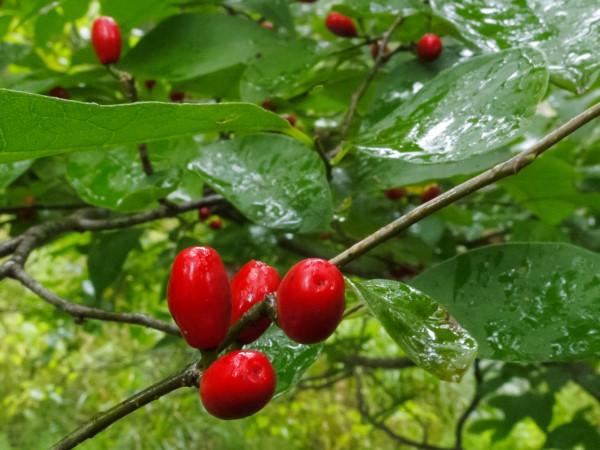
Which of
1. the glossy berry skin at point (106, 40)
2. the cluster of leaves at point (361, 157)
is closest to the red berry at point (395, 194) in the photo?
the cluster of leaves at point (361, 157)

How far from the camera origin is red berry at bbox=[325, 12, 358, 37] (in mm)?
960

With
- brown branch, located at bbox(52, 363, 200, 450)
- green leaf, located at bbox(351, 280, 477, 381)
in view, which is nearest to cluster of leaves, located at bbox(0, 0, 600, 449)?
green leaf, located at bbox(351, 280, 477, 381)

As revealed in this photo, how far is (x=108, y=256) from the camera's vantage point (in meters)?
1.14

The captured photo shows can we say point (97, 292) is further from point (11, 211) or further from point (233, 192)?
point (233, 192)

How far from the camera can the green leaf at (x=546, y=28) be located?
528 millimetres

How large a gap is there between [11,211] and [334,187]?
537 millimetres

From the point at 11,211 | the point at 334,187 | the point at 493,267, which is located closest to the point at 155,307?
the point at 11,211

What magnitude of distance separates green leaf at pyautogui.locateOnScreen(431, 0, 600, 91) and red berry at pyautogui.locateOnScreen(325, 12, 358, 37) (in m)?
0.34

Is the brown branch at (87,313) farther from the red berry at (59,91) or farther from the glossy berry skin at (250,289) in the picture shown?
the red berry at (59,91)

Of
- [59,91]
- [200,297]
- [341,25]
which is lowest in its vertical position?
[59,91]

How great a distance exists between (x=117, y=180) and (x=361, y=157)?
0.87ft

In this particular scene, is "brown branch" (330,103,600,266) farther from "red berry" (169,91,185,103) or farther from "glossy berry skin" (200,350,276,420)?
"red berry" (169,91,185,103)

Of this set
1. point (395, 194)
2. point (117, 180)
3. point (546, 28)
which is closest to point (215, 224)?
point (395, 194)

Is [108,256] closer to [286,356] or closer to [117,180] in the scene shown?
[117,180]
